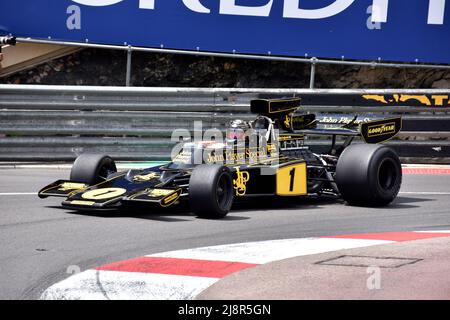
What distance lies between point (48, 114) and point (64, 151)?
619 millimetres

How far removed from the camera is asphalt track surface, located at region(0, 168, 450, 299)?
679 cm

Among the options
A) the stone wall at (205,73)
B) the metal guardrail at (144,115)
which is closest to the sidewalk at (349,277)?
the metal guardrail at (144,115)

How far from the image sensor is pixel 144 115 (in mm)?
13914

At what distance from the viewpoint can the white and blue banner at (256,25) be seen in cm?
1449

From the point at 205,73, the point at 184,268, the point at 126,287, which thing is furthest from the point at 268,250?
the point at 205,73

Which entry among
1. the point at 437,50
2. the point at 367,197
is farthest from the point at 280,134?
the point at 437,50

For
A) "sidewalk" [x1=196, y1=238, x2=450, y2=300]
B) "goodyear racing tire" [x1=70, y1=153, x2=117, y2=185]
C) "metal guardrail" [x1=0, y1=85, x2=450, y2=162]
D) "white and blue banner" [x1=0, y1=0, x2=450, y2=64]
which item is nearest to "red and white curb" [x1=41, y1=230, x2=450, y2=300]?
"sidewalk" [x1=196, y1=238, x2=450, y2=300]

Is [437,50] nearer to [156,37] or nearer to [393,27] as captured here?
[393,27]

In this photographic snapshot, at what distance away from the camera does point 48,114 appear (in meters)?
13.8

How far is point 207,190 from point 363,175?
2042mm

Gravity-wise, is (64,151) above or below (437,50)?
below

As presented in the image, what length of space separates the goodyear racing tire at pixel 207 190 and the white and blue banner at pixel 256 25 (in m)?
6.02

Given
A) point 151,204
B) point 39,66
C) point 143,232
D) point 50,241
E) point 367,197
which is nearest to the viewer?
point 50,241

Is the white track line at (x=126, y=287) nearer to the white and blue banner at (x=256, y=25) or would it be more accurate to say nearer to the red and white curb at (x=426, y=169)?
the red and white curb at (x=426, y=169)
